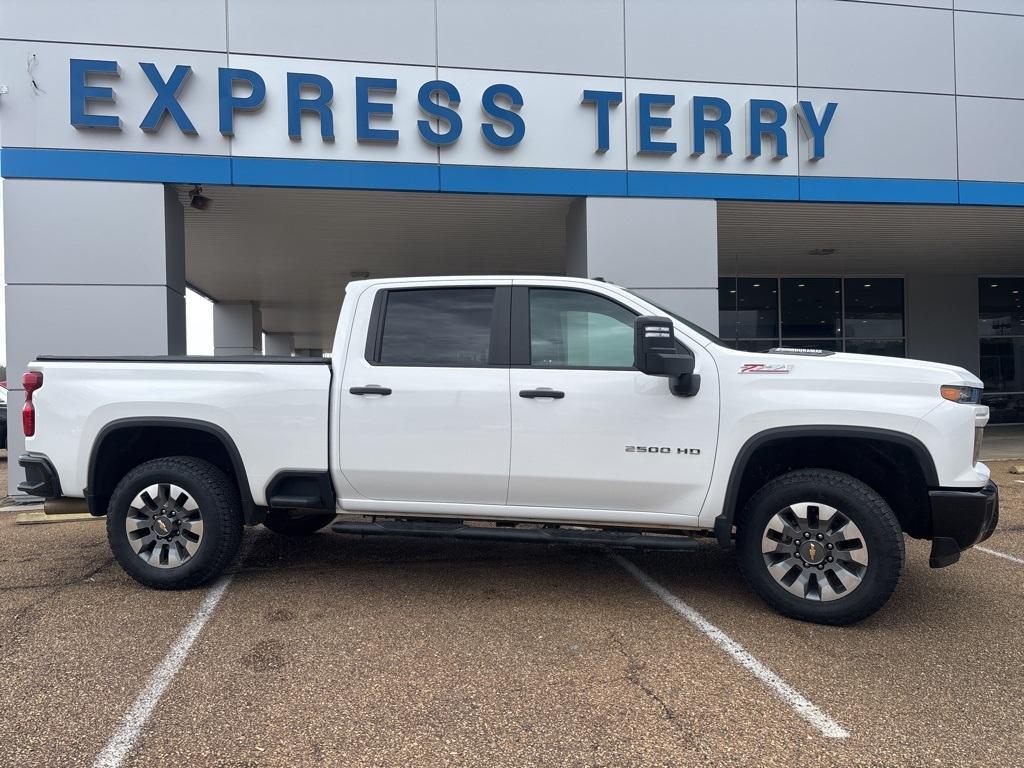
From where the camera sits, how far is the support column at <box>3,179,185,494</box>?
772cm

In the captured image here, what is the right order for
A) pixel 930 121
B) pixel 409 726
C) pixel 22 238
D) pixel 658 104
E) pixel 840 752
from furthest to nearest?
pixel 930 121 → pixel 658 104 → pixel 22 238 → pixel 409 726 → pixel 840 752

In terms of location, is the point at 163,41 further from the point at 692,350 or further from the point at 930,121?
the point at 930,121

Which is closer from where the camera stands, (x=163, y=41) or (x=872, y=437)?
(x=872, y=437)

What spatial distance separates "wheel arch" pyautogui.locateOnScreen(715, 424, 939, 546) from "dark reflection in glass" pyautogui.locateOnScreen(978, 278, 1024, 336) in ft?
50.6

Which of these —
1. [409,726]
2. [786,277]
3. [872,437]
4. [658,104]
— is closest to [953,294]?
[786,277]

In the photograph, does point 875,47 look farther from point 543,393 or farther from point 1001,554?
point 543,393

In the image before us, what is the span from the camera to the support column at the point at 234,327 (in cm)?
1948

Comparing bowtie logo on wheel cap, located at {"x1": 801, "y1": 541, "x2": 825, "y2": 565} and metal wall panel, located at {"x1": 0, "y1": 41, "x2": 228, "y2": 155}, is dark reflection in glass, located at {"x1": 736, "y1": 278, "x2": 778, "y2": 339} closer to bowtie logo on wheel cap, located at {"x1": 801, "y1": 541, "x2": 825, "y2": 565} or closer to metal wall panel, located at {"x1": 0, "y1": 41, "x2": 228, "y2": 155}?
metal wall panel, located at {"x1": 0, "y1": 41, "x2": 228, "y2": 155}

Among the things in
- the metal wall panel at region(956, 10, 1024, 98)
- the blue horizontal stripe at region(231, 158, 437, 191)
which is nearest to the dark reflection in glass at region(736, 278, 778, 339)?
the metal wall panel at region(956, 10, 1024, 98)

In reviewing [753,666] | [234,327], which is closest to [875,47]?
[753,666]

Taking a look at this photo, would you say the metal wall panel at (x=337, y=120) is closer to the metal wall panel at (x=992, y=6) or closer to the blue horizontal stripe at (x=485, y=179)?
the blue horizontal stripe at (x=485, y=179)

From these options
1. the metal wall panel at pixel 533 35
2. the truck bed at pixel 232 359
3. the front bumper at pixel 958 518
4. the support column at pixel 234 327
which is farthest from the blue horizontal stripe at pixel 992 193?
the support column at pixel 234 327

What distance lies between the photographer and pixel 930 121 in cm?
932

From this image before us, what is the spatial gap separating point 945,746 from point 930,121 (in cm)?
942
